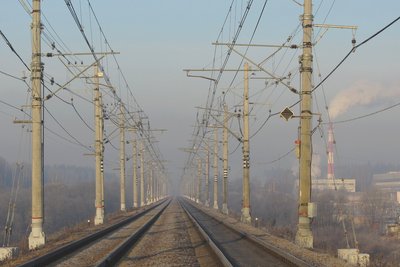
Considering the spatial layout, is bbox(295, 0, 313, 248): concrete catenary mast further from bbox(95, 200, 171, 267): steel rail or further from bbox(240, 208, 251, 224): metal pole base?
bbox(240, 208, 251, 224): metal pole base

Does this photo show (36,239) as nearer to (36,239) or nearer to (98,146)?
(36,239)

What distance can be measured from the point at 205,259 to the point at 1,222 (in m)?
123

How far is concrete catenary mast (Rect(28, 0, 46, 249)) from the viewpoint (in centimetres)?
2706

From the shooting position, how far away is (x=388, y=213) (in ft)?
445

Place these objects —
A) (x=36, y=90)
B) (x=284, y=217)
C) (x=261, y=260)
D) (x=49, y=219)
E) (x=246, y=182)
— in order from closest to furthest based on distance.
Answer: (x=261, y=260), (x=36, y=90), (x=246, y=182), (x=284, y=217), (x=49, y=219)

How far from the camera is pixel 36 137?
27297 mm

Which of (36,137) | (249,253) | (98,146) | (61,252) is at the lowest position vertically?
(249,253)

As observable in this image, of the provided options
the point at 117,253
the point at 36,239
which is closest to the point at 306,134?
the point at 117,253

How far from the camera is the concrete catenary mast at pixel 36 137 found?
27.1 metres

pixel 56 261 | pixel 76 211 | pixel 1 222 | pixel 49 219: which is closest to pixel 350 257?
pixel 56 261

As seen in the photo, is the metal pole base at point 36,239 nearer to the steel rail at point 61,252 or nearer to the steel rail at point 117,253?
the steel rail at point 61,252

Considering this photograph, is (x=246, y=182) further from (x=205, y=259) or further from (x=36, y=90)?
(x=205, y=259)

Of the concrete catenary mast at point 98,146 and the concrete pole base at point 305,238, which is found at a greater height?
the concrete catenary mast at point 98,146

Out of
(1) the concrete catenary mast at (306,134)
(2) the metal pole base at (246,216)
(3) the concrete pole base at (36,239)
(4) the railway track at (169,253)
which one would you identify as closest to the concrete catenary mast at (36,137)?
(3) the concrete pole base at (36,239)
